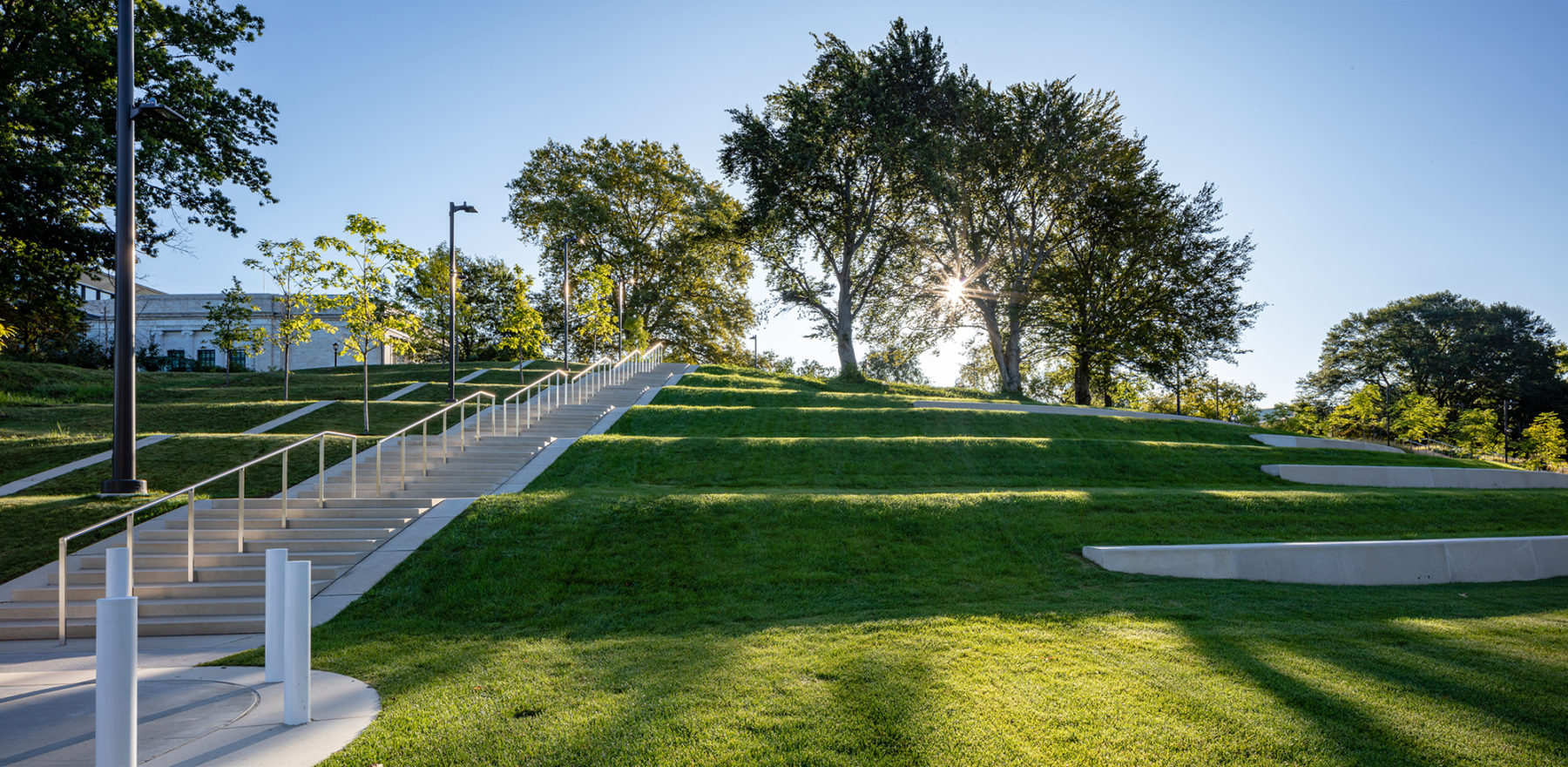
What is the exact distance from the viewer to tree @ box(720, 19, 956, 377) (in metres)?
28.9

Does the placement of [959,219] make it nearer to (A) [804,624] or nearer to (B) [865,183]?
(B) [865,183]

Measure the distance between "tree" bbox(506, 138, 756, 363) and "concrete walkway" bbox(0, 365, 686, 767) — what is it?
36.9m

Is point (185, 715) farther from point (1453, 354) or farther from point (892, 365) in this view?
point (1453, 354)

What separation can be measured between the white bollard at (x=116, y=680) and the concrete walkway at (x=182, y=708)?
0.77 meters

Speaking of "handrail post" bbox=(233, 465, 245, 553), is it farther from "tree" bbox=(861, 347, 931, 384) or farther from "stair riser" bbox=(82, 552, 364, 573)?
"tree" bbox=(861, 347, 931, 384)

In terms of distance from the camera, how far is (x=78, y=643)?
22.8 ft

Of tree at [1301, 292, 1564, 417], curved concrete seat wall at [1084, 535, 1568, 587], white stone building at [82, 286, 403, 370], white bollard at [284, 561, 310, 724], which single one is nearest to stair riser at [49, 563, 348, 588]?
white bollard at [284, 561, 310, 724]

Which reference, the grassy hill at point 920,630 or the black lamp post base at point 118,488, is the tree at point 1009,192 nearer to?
the grassy hill at point 920,630

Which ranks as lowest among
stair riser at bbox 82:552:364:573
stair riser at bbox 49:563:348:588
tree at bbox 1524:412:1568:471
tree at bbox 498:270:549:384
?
tree at bbox 1524:412:1568:471

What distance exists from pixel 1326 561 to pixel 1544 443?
44.6 meters

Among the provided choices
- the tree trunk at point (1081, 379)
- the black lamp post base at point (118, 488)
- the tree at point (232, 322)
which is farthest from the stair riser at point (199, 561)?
the tree trunk at point (1081, 379)

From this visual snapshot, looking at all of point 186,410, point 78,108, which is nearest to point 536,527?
point 186,410

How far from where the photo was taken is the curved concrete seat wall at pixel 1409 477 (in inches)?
560

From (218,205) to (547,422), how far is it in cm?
1038
